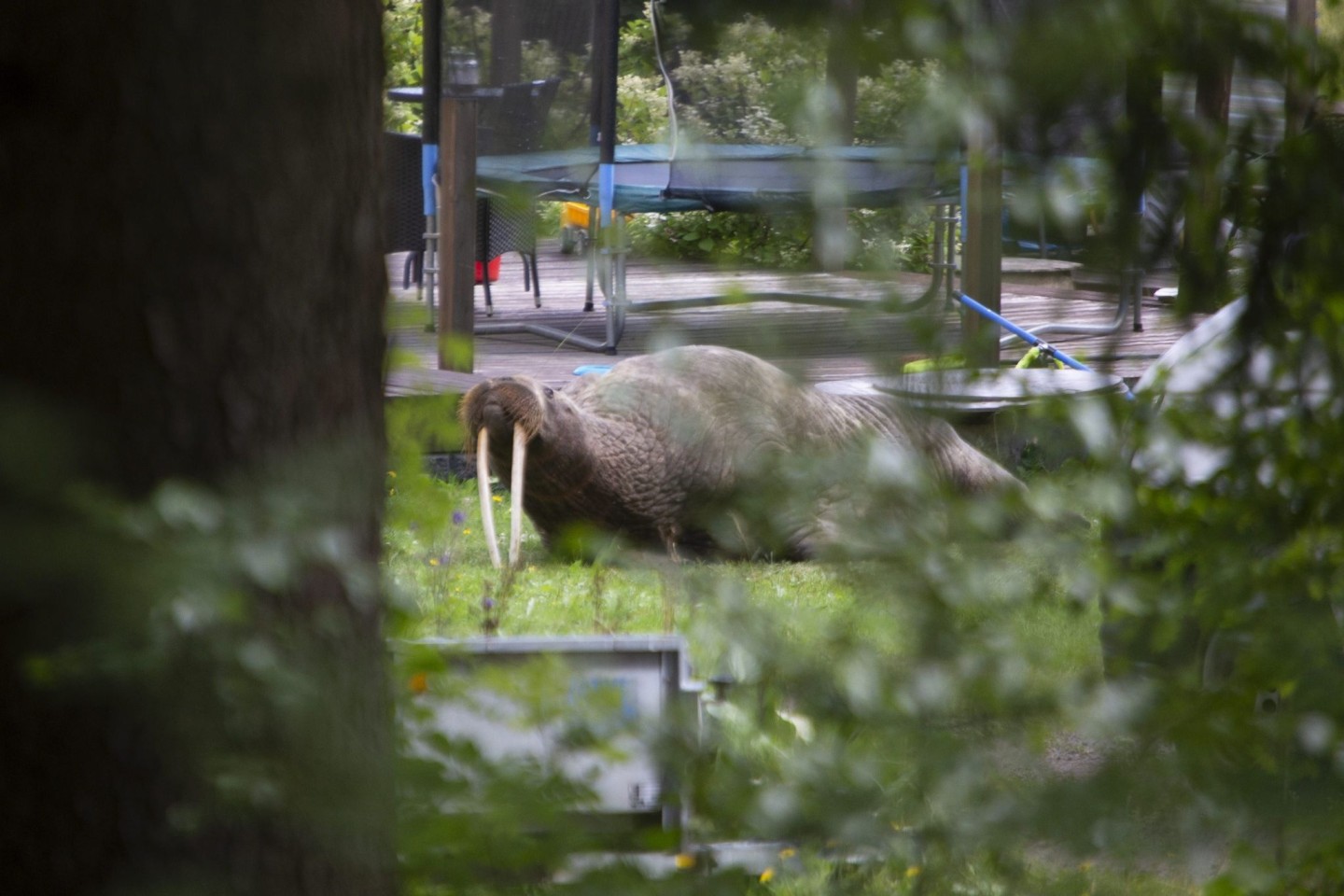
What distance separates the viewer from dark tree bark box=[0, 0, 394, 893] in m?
0.76

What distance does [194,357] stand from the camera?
1.11 metres

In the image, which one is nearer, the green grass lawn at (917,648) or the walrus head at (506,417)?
the green grass lawn at (917,648)

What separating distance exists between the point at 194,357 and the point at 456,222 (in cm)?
430

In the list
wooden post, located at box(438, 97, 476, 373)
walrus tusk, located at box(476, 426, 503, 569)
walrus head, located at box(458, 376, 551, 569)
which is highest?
wooden post, located at box(438, 97, 476, 373)

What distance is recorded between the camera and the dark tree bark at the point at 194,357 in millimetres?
762

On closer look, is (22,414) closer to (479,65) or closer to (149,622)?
(149,622)

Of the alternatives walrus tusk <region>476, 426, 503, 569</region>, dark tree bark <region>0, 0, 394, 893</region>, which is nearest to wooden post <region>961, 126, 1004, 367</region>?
dark tree bark <region>0, 0, 394, 893</region>

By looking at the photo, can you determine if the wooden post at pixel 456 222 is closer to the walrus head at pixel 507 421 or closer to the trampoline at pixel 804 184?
the walrus head at pixel 507 421

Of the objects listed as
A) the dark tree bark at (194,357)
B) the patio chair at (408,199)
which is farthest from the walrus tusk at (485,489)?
the dark tree bark at (194,357)

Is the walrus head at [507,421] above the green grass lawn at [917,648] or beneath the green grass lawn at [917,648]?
beneath

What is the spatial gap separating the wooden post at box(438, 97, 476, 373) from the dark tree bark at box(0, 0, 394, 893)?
274 centimetres

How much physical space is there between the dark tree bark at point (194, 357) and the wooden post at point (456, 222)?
274cm

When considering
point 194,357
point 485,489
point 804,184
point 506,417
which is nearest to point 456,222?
point 506,417

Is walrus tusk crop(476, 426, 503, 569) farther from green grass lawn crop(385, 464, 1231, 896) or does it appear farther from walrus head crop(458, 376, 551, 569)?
green grass lawn crop(385, 464, 1231, 896)
